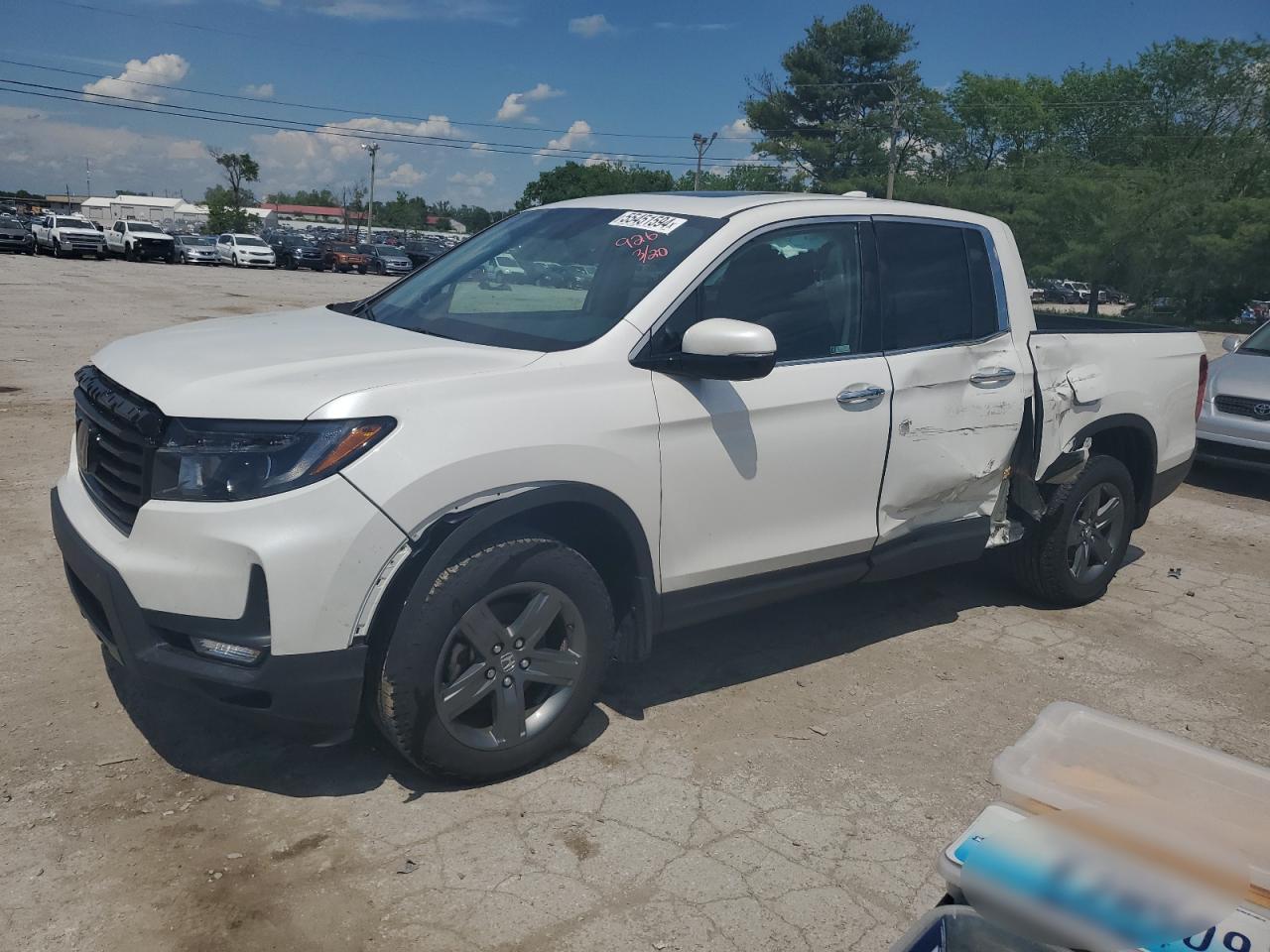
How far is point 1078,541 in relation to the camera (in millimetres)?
5312

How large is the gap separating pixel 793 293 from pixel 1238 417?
20.7ft

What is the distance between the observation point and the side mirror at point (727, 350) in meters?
3.37

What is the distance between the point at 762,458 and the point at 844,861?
140 cm

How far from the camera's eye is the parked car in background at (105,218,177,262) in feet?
135

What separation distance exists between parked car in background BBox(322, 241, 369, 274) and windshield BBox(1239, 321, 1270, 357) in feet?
142

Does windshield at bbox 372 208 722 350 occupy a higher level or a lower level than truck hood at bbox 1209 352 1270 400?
higher

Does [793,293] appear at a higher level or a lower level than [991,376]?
higher

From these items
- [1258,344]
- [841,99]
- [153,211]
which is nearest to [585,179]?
[841,99]

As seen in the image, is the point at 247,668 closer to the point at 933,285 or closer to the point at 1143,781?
the point at 1143,781

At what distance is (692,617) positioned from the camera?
3768mm

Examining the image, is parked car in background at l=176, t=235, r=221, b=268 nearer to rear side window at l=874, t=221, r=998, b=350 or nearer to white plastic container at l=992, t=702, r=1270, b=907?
rear side window at l=874, t=221, r=998, b=350

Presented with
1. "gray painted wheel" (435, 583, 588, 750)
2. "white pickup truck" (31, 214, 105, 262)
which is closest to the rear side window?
"gray painted wheel" (435, 583, 588, 750)

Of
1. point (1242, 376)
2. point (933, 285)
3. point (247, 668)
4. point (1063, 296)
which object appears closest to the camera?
point (247, 668)

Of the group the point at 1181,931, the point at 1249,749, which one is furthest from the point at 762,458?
the point at 1181,931
